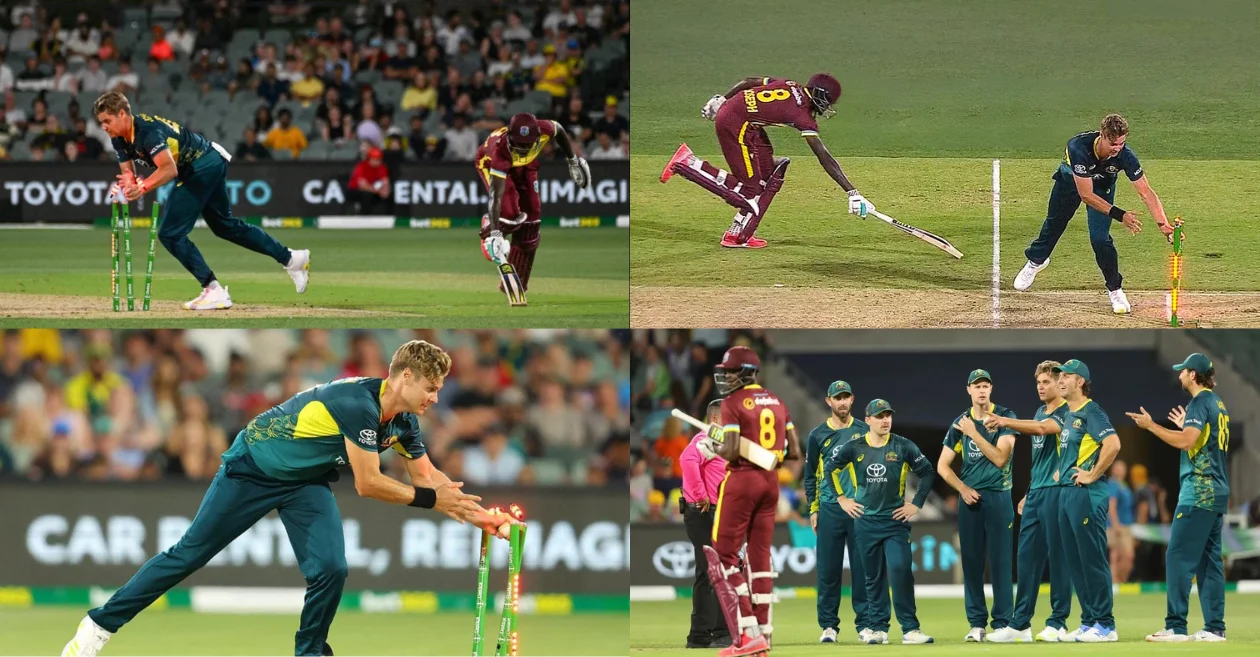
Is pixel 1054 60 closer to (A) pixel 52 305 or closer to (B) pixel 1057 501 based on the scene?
(B) pixel 1057 501

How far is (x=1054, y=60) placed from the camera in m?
7.68

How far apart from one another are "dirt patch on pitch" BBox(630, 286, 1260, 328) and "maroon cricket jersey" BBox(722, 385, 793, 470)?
3.05 feet

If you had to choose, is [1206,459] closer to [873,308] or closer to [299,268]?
[873,308]

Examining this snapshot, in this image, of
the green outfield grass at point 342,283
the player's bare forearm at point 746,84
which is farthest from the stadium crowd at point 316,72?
the player's bare forearm at point 746,84

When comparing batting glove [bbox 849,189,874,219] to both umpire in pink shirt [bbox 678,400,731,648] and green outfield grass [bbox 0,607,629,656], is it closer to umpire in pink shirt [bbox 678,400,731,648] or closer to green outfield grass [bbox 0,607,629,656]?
umpire in pink shirt [bbox 678,400,731,648]

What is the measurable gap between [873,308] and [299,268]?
13.6ft

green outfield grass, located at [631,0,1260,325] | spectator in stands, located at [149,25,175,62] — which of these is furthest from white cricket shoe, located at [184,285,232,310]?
spectator in stands, located at [149,25,175,62]

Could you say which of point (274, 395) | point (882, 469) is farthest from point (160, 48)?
point (882, 469)

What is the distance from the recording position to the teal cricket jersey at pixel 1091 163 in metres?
7.51

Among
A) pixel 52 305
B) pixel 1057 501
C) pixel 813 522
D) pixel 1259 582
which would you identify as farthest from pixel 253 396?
pixel 1259 582

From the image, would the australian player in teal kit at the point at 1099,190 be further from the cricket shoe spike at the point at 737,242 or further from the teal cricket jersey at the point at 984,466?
the cricket shoe spike at the point at 737,242

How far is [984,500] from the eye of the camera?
7.91 metres

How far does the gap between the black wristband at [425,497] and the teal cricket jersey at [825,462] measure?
291 centimetres

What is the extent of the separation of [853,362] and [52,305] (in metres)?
6.19
